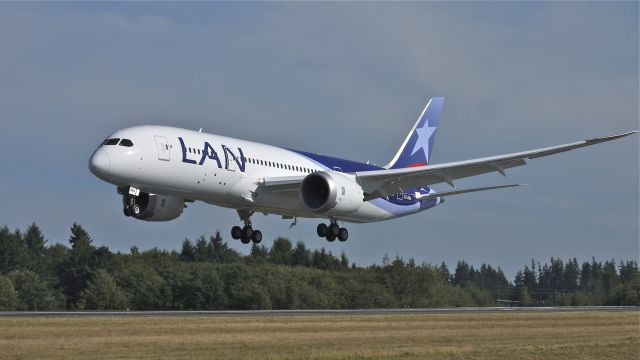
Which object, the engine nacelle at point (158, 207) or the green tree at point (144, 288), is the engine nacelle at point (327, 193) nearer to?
the engine nacelle at point (158, 207)

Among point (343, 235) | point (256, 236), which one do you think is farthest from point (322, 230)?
point (256, 236)

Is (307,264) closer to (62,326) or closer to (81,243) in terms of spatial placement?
(81,243)

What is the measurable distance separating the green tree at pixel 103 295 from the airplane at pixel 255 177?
121 ft

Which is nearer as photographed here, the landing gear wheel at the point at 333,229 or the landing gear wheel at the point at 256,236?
the landing gear wheel at the point at 256,236

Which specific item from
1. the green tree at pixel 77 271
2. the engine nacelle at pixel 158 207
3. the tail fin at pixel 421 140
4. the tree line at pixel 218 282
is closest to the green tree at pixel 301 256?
the tree line at pixel 218 282

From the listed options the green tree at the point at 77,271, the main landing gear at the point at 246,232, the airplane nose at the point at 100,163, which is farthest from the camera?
the green tree at the point at 77,271

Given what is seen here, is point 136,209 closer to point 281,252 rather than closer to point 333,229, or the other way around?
point 333,229

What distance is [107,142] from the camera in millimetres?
44406

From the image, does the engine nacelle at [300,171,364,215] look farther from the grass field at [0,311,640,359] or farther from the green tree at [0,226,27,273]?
the green tree at [0,226,27,273]

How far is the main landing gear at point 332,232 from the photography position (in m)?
54.3

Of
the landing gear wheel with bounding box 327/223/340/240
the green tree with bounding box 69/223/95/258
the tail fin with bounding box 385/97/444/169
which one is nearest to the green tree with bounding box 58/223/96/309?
the green tree with bounding box 69/223/95/258

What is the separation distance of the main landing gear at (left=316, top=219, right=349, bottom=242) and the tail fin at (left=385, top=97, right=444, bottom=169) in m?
9.34

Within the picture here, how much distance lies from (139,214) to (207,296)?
128 ft

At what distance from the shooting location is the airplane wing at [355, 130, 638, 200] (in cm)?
4844
